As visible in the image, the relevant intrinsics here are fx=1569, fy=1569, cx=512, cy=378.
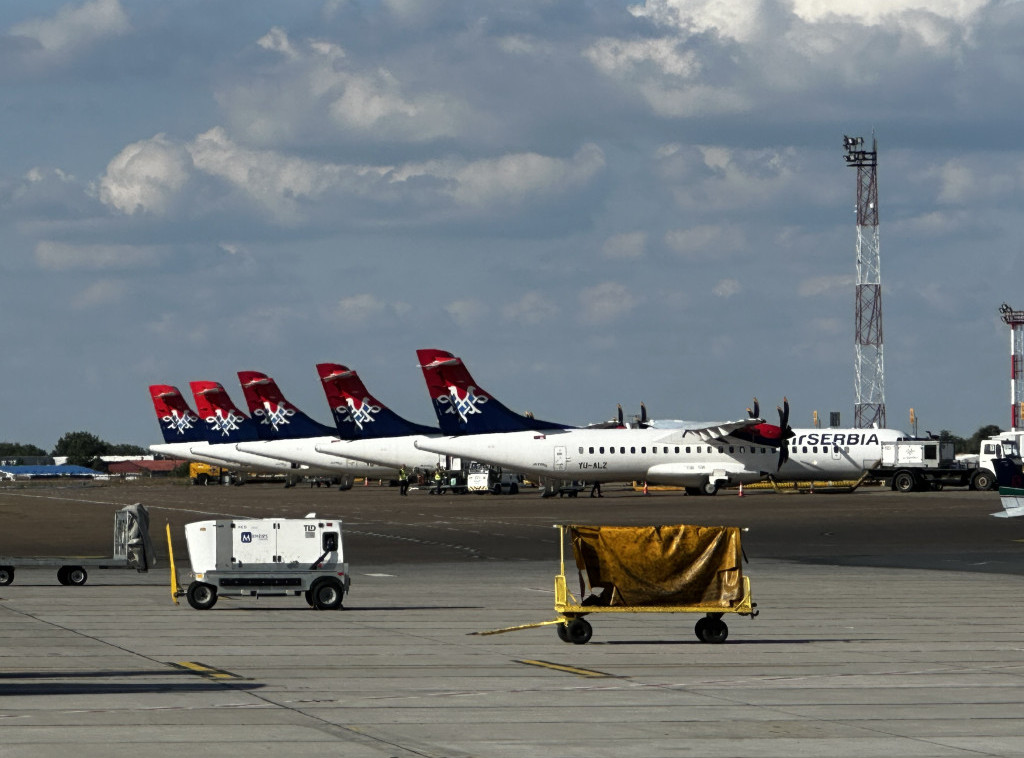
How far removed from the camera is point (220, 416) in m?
131

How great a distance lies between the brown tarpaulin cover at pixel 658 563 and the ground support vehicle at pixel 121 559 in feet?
40.1

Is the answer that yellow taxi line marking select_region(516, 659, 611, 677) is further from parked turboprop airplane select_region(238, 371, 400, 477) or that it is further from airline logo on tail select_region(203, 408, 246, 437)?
airline logo on tail select_region(203, 408, 246, 437)

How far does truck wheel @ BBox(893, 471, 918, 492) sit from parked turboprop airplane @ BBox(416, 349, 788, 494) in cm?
791

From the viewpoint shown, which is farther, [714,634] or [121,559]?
[121,559]

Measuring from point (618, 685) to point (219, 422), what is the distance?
11760cm

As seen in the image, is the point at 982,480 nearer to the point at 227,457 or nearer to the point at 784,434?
the point at 784,434

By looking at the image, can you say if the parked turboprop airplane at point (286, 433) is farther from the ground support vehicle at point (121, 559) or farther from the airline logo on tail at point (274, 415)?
the ground support vehicle at point (121, 559)

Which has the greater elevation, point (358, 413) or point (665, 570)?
point (358, 413)

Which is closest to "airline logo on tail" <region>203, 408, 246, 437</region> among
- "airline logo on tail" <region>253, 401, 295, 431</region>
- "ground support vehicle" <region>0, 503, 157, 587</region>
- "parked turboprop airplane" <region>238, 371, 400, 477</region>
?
"parked turboprop airplane" <region>238, 371, 400, 477</region>

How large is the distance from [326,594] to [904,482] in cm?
6646

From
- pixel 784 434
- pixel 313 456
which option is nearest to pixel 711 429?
pixel 784 434

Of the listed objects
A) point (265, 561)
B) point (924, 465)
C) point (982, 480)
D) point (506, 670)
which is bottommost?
point (506, 670)

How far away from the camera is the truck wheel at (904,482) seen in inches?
3391

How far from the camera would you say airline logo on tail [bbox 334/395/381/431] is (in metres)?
101
